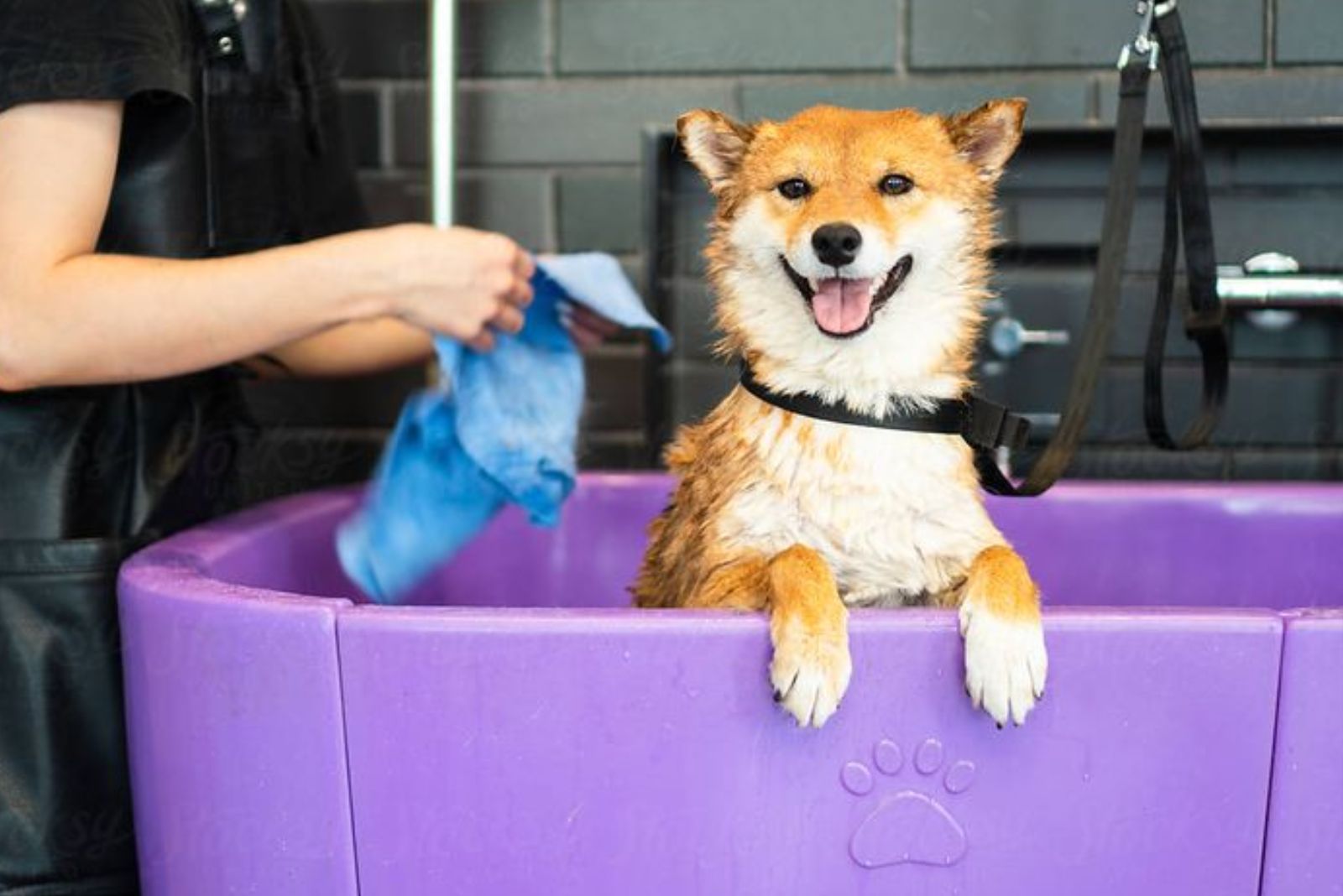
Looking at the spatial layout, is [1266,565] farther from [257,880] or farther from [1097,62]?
[257,880]

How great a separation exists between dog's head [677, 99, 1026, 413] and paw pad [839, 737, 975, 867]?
0.83 ft

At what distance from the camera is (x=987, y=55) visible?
5.34ft

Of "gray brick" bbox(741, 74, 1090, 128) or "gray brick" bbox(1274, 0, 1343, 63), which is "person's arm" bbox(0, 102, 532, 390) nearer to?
"gray brick" bbox(741, 74, 1090, 128)

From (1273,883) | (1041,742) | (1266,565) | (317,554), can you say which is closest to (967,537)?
(1041,742)

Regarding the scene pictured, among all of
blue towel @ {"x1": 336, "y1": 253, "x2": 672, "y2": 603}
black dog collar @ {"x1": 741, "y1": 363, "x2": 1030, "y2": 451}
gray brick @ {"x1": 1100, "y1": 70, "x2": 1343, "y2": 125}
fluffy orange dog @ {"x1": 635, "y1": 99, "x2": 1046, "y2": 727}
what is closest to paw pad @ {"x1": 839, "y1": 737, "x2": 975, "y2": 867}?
fluffy orange dog @ {"x1": 635, "y1": 99, "x2": 1046, "y2": 727}

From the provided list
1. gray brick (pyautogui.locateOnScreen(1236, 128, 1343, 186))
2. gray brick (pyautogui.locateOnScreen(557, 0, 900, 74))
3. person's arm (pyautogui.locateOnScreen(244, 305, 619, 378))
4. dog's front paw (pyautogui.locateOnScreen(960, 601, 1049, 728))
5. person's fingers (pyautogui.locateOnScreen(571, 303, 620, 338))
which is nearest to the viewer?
dog's front paw (pyautogui.locateOnScreen(960, 601, 1049, 728))

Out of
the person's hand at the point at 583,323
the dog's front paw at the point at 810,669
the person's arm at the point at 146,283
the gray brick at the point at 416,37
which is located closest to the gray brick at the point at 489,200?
the gray brick at the point at 416,37

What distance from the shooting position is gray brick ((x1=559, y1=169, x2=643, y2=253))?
1746 millimetres

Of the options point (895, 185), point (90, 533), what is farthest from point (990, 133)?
point (90, 533)

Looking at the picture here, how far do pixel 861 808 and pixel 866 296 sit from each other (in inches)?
13.5

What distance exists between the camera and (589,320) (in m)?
1.17

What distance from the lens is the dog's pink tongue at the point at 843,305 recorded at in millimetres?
931

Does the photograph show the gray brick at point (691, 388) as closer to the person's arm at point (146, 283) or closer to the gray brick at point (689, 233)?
the gray brick at point (689, 233)

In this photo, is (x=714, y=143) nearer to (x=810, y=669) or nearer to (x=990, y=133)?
(x=990, y=133)
